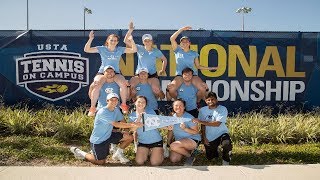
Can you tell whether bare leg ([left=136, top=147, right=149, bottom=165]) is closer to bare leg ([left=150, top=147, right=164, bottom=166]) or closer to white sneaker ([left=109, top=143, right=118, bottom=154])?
bare leg ([left=150, top=147, right=164, bottom=166])

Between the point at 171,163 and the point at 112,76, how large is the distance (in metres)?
1.72

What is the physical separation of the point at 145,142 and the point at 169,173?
0.99m

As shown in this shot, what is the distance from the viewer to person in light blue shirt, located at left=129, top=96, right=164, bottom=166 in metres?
5.59

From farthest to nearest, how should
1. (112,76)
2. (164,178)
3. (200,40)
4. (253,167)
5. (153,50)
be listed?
(200,40), (153,50), (112,76), (253,167), (164,178)

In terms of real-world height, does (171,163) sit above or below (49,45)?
below

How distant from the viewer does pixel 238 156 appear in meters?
6.09

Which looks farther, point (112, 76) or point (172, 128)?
point (112, 76)

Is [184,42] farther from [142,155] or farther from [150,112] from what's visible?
[142,155]

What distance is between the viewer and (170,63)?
31.0 ft

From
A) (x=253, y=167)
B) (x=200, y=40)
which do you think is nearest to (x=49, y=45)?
(x=200, y=40)

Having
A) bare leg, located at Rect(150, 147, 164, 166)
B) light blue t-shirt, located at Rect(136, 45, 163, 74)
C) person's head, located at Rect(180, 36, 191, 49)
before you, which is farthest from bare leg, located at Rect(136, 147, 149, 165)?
person's head, located at Rect(180, 36, 191, 49)

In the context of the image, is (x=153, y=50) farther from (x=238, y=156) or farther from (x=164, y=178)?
(x=164, y=178)

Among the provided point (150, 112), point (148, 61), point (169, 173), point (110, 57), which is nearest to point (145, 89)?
point (148, 61)

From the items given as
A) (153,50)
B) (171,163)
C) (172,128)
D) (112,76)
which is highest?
(153,50)
